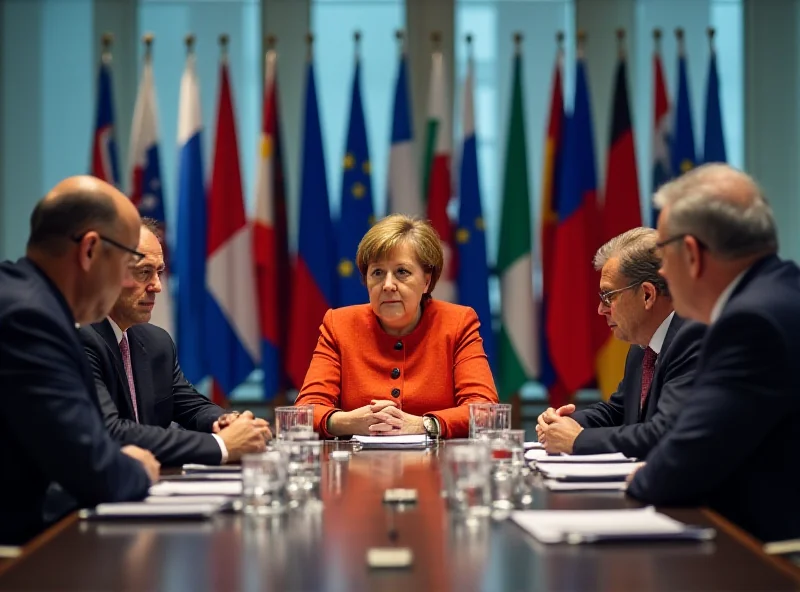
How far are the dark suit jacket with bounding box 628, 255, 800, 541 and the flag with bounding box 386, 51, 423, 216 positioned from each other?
16.0 feet

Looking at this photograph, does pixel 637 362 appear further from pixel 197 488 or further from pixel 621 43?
pixel 621 43

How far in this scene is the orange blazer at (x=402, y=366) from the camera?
13.2 feet

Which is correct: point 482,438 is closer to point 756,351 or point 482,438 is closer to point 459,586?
point 756,351

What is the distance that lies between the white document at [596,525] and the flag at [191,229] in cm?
514

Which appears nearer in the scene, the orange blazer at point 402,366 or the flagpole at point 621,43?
the orange blazer at point 402,366

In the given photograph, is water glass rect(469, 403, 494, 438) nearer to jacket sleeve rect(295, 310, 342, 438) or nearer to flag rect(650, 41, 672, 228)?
jacket sleeve rect(295, 310, 342, 438)

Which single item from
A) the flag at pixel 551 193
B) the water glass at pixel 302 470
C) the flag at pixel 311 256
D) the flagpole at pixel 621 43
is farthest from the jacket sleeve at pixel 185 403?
the flagpole at pixel 621 43

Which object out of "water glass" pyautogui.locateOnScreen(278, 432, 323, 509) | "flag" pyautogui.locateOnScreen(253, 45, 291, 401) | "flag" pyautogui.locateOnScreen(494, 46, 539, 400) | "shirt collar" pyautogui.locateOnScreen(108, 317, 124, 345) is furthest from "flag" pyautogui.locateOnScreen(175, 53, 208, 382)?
"water glass" pyautogui.locateOnScreen(278, 432, 323, 509)

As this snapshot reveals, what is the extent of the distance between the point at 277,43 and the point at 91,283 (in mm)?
5771

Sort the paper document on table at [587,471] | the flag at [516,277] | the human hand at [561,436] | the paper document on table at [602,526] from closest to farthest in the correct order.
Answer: the paper document on table at [602,526] < the paper document on table at [587,471] < the human hand at [561,436] < the flag at [516,277]

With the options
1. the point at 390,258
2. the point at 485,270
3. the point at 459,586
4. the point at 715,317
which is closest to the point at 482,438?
the point at 715,317

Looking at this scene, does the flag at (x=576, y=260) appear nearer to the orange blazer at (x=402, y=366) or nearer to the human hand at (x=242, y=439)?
the orange blazer at (x=402, y=366)

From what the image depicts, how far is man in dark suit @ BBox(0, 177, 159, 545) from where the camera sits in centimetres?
222

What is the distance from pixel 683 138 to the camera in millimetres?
7141
